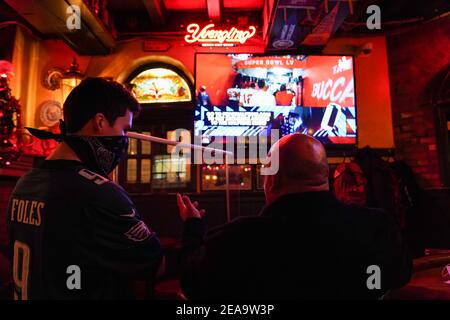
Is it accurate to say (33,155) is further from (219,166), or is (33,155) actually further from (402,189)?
(402,189)

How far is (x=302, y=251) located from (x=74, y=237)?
38.1 inches

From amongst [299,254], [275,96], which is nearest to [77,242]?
[299,254]

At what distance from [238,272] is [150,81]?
16.2 ft

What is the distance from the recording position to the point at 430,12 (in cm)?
513

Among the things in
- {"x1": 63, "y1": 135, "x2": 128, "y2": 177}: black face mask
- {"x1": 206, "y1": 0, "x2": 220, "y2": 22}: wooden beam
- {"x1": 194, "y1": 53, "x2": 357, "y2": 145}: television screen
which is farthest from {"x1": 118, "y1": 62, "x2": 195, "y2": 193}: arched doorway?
{"x1": 63, "y1": 135, "x2": 128, "y2": 177}: black face mask

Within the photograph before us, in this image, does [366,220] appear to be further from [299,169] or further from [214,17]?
[214,17]

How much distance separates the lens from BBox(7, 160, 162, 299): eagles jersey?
1.39 m

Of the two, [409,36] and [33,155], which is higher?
[409,36]

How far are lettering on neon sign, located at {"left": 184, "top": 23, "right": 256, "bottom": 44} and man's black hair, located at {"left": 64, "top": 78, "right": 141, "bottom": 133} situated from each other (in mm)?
3739

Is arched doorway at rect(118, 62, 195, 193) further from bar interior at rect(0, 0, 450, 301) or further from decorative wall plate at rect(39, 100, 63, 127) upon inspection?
decorative wall plate at rect(39, 100, 63, 127)

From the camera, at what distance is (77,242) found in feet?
4.59

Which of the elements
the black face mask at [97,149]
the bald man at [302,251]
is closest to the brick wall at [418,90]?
the bald man at [302,251]
